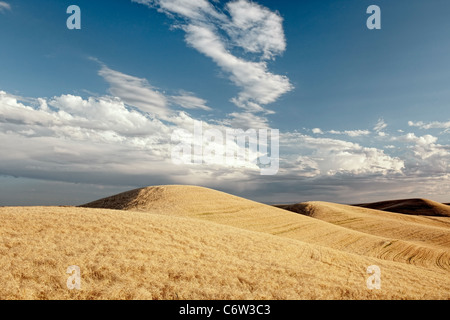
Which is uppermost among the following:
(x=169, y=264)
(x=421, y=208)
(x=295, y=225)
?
(x=169, y=264)

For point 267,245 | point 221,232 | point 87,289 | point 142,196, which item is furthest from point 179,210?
point 87,289

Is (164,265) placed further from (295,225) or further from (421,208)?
(421,208)

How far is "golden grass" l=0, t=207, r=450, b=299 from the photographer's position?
44.0ft

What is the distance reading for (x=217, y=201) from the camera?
53250 millimetres

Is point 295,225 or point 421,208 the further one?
point 421,208

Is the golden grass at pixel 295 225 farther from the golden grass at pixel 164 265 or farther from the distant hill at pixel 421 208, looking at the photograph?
the distant hill at pixel 421 208

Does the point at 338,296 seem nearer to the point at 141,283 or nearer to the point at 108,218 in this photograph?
the point at 141,283

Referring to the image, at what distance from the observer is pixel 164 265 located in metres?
15.9

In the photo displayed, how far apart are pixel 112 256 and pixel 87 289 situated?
3.14m

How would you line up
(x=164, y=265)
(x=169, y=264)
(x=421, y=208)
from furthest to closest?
(x=421, y=208) → (x=169, y=264) → (x=164, y=265)

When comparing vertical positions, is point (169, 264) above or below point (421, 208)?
above

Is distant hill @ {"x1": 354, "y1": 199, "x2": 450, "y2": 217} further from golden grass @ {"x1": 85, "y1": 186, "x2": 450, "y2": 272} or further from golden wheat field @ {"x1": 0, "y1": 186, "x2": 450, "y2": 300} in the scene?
golden wheat field @ {"x1": 0, "y1": 186, "x2": 450, "y2": 300}

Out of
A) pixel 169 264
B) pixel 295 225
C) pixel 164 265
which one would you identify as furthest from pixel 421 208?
pixel 164 265

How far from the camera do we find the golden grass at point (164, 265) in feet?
44.0
